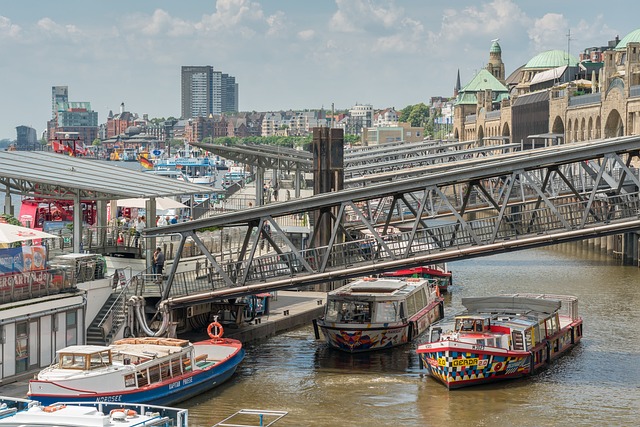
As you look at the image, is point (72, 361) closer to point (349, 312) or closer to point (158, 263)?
point (158, 263)

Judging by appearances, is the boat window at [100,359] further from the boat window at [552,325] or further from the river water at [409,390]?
the boat window at [552,325]

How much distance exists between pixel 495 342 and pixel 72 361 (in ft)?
50.5

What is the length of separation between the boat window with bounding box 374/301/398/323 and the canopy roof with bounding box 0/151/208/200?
9.44 metres

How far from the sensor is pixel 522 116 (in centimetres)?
19050

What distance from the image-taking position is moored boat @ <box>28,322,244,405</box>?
35812 millimetres

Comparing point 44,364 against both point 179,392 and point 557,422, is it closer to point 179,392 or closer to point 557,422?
point 179,392

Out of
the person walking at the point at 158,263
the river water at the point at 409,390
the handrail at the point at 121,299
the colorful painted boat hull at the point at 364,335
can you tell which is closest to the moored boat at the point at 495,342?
the river water at the point at 409,390

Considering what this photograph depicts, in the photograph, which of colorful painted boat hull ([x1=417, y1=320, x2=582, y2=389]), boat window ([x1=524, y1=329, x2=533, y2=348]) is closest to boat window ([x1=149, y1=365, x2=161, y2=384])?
colorful painted boat hull ([x1=417, y1=320, x2=582, y2=389])

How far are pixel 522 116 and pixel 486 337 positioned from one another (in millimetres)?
151058

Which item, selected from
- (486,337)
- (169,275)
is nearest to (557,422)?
(486,337)

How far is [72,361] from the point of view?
36969 mm

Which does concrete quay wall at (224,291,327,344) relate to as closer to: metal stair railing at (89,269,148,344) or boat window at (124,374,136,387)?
metal stair railing at (89,269,148,344)

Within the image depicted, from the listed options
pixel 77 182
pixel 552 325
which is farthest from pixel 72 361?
pixel 552 325

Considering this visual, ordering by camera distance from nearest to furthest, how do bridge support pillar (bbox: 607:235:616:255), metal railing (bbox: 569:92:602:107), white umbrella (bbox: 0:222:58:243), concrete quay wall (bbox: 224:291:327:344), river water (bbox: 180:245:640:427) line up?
1. river water (bbox: 180:245:640:427)
2. white umbrella (bbox: 0:222:58:243)
3. concrete quay wall (bbox: 224:291:327:344)
4. bridge support pillar (bbox: 607:235:616:255)
5. metal railing (bbox: 569:92:602:107)
